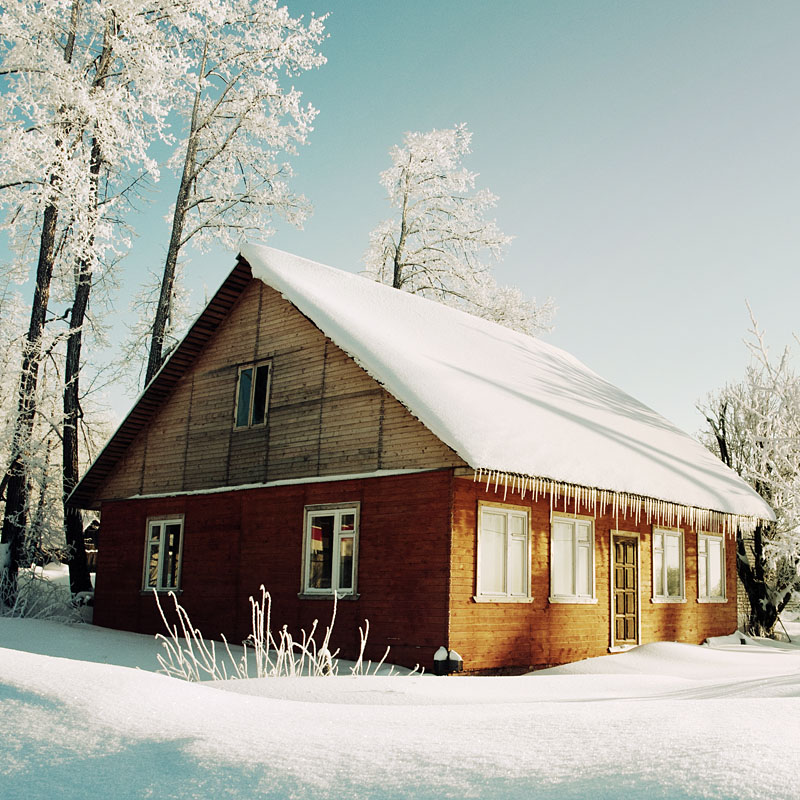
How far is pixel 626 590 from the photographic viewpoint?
1625 cm

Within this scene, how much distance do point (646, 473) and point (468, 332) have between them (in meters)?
5.01

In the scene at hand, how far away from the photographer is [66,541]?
840 inches

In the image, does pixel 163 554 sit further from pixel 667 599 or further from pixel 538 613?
pixel 667 599

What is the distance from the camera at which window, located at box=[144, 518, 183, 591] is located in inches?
674

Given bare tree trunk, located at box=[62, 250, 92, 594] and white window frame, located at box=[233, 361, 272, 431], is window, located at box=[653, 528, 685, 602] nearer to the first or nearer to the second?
white window frame, located at box=[233, 361, 272, 431]

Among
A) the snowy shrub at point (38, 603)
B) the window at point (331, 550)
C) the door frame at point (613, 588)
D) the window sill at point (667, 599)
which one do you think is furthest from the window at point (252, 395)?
the window sill at point (667, 599)

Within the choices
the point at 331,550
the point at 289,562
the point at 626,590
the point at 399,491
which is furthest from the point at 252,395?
the point at 626,590

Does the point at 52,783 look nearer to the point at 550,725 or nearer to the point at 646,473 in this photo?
the point at 550,725

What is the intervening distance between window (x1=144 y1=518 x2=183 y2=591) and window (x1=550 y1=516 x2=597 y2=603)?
7303mm

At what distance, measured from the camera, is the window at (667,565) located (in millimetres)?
17203

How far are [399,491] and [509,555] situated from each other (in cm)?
200

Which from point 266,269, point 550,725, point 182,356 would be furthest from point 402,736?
point 182,356

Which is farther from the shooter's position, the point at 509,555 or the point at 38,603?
the point at 38,603

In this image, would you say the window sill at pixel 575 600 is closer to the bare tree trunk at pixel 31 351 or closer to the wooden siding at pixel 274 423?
the wooden siding at pixel 274 423
